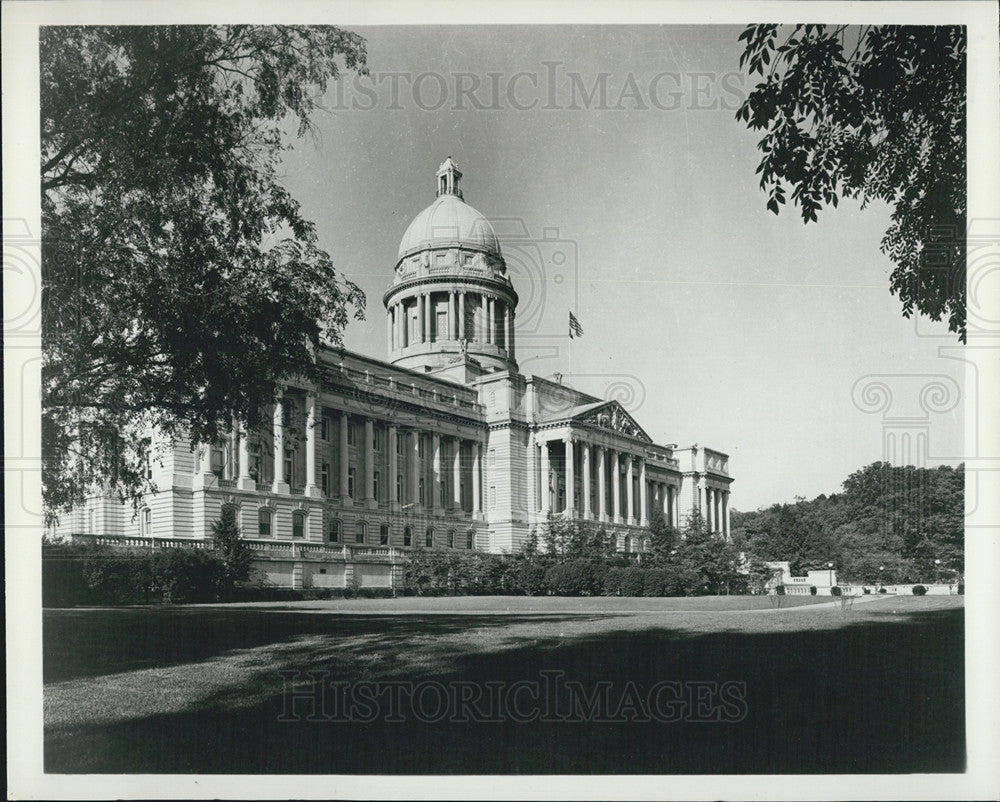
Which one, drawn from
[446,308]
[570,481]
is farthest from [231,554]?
[570,481]

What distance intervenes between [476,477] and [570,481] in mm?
7577

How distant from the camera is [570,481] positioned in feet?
187

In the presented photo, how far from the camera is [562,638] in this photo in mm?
15867

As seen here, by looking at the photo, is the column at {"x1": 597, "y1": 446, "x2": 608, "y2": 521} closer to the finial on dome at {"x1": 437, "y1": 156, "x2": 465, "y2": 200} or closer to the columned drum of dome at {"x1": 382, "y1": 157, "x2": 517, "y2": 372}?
the columned drum of dome at {"x1": 382, "y1": 157, "x2": 517, "y2": 372}

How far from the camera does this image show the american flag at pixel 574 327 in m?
19.1

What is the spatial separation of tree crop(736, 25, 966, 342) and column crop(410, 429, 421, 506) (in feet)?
111

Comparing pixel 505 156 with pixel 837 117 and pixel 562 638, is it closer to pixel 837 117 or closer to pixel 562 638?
pixel 837 117

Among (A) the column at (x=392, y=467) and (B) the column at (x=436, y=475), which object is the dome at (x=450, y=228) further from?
(B) the column at (x=436, y=475)

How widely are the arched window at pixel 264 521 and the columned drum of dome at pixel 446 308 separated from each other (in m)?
13.9

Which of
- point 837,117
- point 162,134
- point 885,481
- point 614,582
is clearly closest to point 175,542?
point 614,582

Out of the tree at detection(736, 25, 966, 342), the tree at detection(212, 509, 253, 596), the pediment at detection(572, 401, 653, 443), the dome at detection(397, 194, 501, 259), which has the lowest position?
the tree at detection(212, 509, 253, 596)

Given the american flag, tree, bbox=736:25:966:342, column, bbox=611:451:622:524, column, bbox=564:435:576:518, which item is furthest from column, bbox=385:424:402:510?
tree, bbox=736:25:966:342

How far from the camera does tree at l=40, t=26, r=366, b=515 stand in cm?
1245

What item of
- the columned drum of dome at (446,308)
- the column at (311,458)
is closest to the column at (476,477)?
the columned drum of dome at (446,308)
